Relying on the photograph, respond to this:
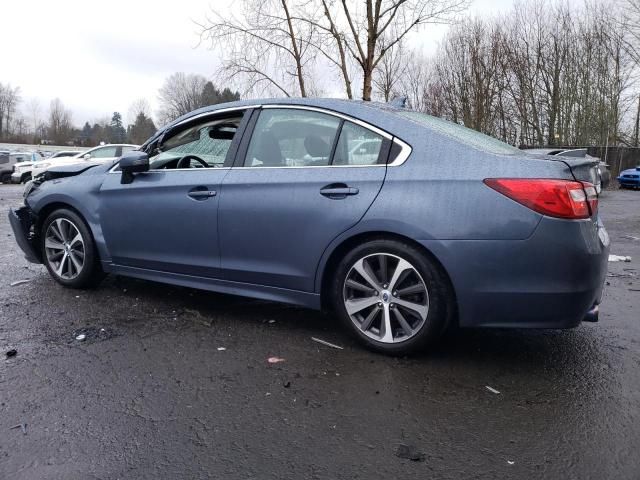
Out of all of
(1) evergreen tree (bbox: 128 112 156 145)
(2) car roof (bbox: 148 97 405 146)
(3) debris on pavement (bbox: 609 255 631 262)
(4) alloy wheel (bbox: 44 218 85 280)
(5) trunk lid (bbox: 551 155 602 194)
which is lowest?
(3) debris on pavement (bbox: 609 255 631 262)

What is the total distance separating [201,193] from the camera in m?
3.80

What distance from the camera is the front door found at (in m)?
3.82

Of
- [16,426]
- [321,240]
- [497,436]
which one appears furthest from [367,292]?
[16,426]

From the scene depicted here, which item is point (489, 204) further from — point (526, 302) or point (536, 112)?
point (536, 112)

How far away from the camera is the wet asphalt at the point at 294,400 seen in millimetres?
2176

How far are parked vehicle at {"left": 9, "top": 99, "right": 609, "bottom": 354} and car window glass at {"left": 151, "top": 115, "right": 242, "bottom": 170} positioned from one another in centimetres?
1

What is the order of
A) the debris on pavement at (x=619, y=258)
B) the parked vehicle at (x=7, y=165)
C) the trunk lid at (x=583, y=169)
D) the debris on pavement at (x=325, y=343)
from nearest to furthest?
the trunk lid at (x=583, y=169), the debris on pavement at (x=325, y=343), the debris on pavement at (x=619, y=258), the parked vehicle at (x=7, y=165)

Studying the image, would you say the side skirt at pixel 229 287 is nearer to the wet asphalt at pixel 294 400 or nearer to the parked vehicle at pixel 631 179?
the wet asphalt at pixel 294 400

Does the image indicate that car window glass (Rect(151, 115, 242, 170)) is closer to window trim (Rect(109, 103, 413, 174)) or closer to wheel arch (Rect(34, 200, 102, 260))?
window trim (Rect(109, 103, 413, 174))

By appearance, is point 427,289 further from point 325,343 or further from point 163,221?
point 163,221

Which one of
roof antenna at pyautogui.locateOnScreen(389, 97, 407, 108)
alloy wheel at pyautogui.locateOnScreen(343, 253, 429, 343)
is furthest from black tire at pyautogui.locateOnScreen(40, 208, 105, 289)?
roof antenna at pyautogui.locateOnScreen(389, 97, 407, 108)

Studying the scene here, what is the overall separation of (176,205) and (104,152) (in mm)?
17528

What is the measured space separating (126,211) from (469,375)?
2.84m

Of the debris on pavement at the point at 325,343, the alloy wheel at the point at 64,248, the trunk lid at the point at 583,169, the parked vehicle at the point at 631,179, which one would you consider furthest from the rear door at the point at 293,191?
the parked vehicle at the point at 631,179
